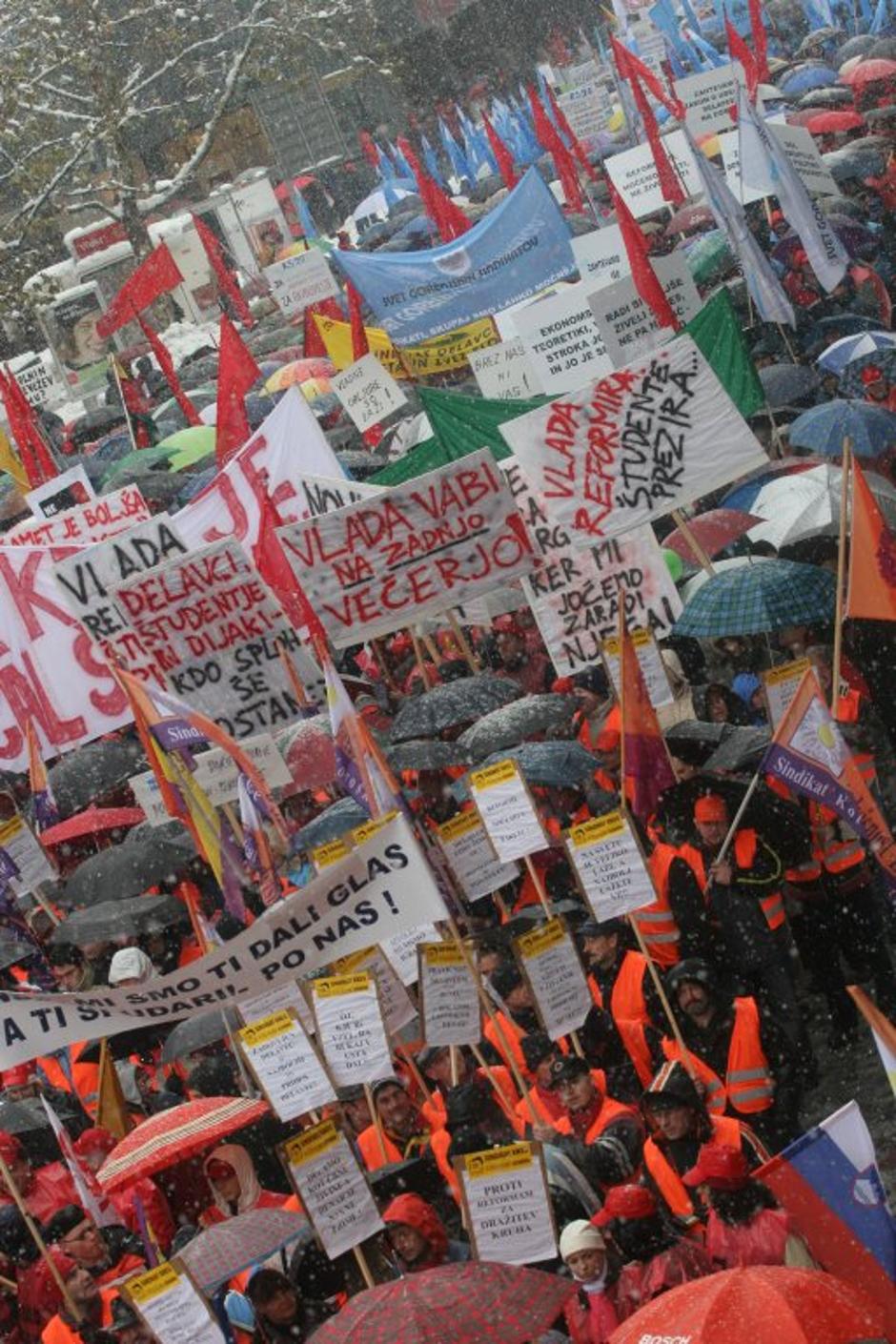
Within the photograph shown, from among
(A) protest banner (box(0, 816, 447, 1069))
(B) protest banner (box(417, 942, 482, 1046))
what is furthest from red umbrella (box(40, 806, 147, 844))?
(A) protest banner (box(0, 816, 447, 1069))

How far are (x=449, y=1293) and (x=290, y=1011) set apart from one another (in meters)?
1.94

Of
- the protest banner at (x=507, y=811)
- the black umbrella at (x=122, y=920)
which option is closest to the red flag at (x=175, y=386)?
the black umbrella at (x=122, y=920)

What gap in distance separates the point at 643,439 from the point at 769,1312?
5.83 metres

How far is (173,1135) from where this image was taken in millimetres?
7922

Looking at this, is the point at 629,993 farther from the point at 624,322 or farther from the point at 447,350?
the point at 447,350

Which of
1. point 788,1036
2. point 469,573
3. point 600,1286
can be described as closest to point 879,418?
point 469,573

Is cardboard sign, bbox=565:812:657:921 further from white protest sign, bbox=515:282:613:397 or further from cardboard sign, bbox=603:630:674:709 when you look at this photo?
white protest sign, bbox=515:282:613:397

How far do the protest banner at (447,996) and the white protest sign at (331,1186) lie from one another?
2.19 ft

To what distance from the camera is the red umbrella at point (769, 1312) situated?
16.1 feet

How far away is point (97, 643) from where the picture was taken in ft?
38.0

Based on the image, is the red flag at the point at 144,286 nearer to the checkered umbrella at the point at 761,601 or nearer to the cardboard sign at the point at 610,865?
the checkered umbrella at the point at 761,601

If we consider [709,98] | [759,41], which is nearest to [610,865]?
[709,98]

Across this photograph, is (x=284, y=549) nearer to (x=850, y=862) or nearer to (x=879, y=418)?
(x=850, y=862)

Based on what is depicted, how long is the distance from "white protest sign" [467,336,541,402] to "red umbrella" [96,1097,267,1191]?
752 centimetres
